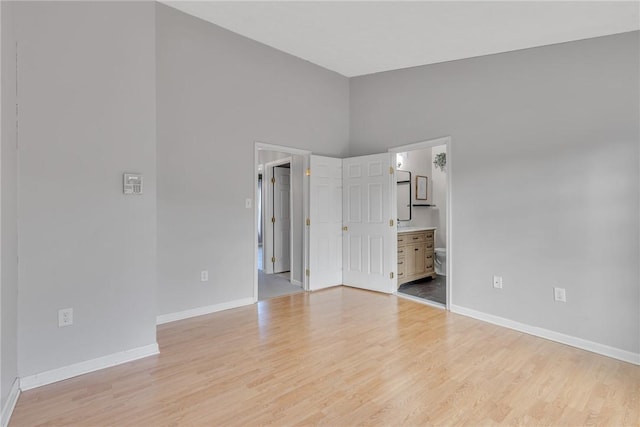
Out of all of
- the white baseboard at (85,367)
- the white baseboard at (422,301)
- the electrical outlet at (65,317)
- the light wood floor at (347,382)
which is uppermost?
the electrical outlet at (65,317)

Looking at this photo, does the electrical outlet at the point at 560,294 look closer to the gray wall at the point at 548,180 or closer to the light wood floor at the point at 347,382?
the gray wall at the point at 548,180

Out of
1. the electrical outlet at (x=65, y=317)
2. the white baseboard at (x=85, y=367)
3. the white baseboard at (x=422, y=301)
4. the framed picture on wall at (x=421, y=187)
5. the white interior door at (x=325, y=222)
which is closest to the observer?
the white baseboard at (x=85, y=367)

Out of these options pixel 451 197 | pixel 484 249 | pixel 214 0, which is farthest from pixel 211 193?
pixel 484 249

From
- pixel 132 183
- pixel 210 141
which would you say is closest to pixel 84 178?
pixel 132 183

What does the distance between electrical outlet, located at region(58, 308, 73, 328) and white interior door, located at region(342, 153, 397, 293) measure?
11.5 ft

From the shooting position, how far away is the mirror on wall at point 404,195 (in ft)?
19.3

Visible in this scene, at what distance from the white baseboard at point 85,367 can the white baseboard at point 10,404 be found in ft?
0.23

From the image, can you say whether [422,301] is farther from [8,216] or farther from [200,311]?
[8,216]

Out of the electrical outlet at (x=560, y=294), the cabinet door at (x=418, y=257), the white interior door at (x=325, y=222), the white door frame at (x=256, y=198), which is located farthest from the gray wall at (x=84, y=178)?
the cabinet door at (x=418, y=257)

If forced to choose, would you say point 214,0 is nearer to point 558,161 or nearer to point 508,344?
point 558,161

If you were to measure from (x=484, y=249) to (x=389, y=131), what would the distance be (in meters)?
2.05

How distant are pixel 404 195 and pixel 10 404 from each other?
212 inches

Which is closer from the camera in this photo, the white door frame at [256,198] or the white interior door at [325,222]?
the white door frame at [256,198]

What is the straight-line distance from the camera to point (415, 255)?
522 cm
